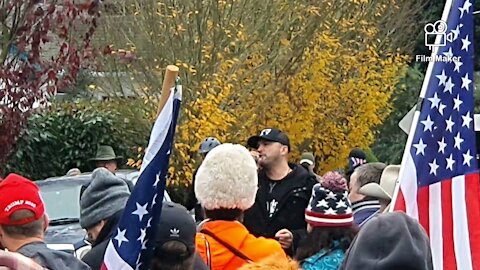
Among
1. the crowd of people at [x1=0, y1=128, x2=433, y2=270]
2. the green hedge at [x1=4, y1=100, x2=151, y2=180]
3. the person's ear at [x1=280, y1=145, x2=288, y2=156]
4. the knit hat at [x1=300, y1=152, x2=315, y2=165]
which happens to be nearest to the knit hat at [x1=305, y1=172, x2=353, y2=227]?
the crowd of people at [x1=0, y1=128, x2=433, y2=270]

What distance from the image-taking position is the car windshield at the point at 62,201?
11078 mm

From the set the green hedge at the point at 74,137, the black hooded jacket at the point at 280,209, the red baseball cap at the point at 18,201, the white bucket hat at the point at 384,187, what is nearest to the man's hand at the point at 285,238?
the black hooded jacket at the point at 280,209

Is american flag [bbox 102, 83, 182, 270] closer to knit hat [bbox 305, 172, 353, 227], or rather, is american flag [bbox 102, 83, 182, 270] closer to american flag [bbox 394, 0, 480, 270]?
american flag [bbox 394, 0, 480, 270]

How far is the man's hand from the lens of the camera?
23.4 ft

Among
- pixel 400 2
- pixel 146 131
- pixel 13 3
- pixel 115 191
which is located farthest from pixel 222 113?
pixel 115 191

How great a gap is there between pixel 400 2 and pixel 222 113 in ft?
30.1

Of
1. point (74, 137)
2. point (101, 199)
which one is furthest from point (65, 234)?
point (74, 137)

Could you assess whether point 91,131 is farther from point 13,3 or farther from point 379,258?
point 379,258

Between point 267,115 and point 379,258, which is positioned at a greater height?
point 379,258

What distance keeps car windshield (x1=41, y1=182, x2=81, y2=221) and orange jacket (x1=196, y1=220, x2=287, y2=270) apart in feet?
19.9

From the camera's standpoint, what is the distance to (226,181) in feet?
17.0

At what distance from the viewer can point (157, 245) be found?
170 inches

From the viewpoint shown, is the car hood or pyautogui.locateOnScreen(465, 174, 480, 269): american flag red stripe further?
the car hood

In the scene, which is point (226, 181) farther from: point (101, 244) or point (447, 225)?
point (447, 225)
